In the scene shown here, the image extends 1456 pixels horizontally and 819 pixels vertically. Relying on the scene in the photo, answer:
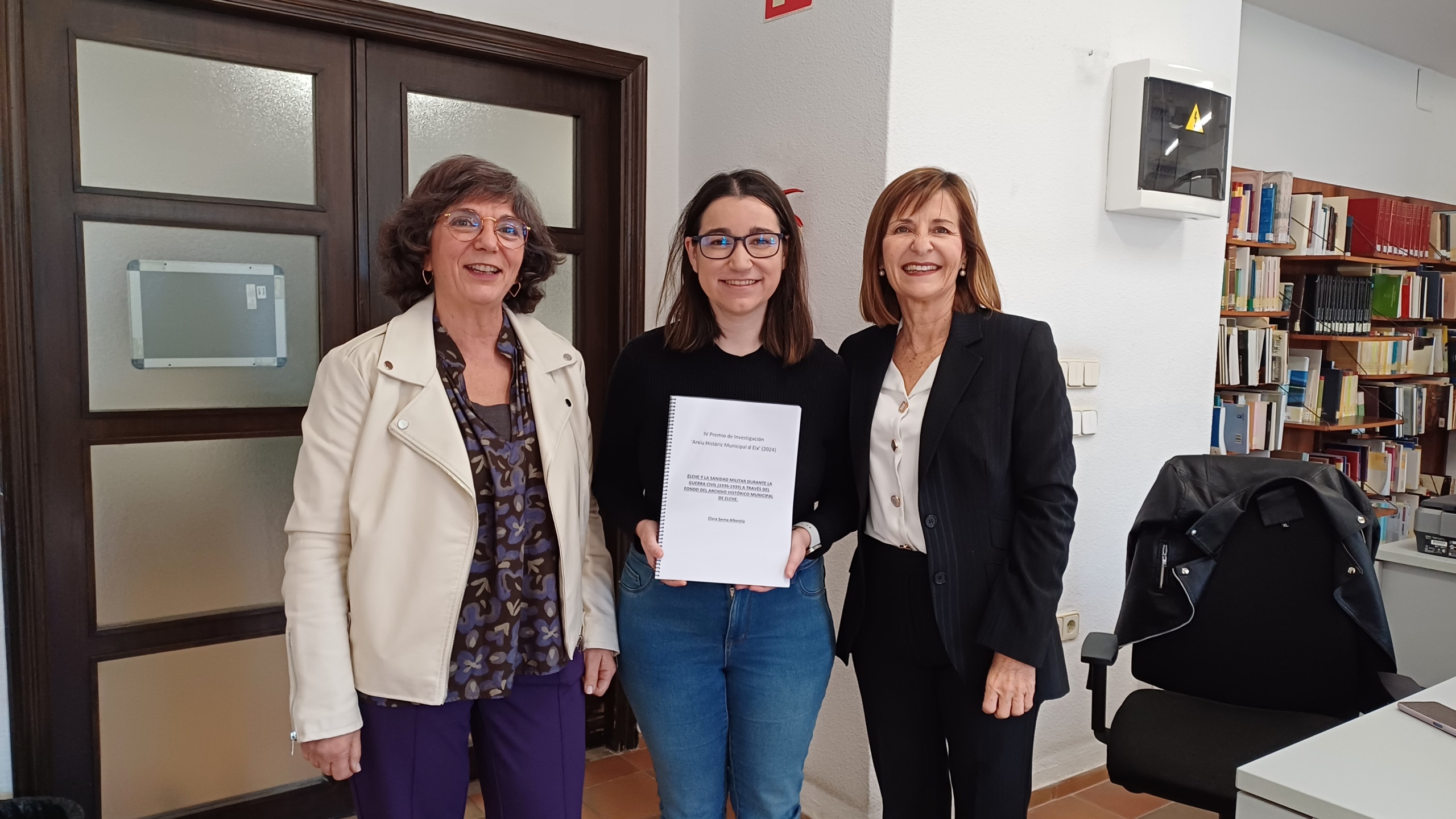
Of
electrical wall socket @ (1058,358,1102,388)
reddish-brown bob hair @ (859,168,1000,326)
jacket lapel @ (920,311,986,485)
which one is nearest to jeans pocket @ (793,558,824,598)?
jacket lapel @ (920,311,986,485)

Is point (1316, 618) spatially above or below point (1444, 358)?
below

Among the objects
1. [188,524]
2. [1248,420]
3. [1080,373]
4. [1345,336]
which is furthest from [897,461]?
[1345,336]

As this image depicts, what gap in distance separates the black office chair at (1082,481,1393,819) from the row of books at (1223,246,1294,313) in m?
2.62

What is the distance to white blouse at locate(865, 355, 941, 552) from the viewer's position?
1.65 metres

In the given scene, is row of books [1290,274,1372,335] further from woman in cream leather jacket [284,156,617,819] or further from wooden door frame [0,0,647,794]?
woman in cream leather jacket [284,156,617,819]

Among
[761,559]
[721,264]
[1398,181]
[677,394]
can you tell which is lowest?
[761,559]

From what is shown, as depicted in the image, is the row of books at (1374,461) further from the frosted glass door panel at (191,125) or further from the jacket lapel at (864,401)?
the frosted glass door panel at (191,125)

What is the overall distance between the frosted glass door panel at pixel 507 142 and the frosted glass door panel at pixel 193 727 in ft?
4.61

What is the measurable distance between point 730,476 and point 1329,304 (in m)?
4.84

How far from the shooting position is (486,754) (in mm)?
1578

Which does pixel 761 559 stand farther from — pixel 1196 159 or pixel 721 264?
pixel 1196 159

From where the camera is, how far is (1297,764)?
1391mm

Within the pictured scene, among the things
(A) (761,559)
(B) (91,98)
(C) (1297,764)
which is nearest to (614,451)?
(A) (761,559)

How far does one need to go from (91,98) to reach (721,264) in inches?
68.8
